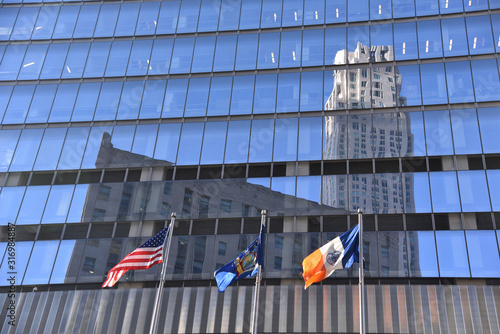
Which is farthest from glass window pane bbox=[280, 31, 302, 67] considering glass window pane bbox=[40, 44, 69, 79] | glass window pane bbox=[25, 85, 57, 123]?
glass window pane bbox=[25, 85, 57, 123]

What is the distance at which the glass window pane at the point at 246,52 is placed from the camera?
3797 centimetres

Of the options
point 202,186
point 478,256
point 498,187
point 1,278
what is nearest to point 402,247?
point 478,256

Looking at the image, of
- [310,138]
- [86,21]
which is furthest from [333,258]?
[86,21]

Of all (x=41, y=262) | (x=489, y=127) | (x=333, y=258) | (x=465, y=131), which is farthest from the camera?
(x=465, y=131)

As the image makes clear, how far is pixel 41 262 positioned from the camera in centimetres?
3259

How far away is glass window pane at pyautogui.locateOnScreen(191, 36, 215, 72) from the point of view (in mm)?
38375

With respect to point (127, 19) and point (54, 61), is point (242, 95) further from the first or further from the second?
point (54, 61)

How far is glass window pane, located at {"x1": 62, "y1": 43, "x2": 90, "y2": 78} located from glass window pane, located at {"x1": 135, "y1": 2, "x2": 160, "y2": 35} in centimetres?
382

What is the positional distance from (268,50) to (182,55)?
18.9 feet

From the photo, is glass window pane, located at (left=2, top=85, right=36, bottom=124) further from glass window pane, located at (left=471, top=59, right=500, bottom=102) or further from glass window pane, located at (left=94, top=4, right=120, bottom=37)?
glass window pane, located at (left=471, top=59, right=500, bottom=102)

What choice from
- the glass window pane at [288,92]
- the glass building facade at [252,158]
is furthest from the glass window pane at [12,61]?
the glass window pane at [288,92]

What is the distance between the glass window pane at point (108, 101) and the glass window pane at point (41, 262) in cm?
867

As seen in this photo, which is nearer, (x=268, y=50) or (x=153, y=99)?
(x=153, y=99)

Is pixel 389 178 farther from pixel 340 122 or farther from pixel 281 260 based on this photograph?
pixel 281 260
